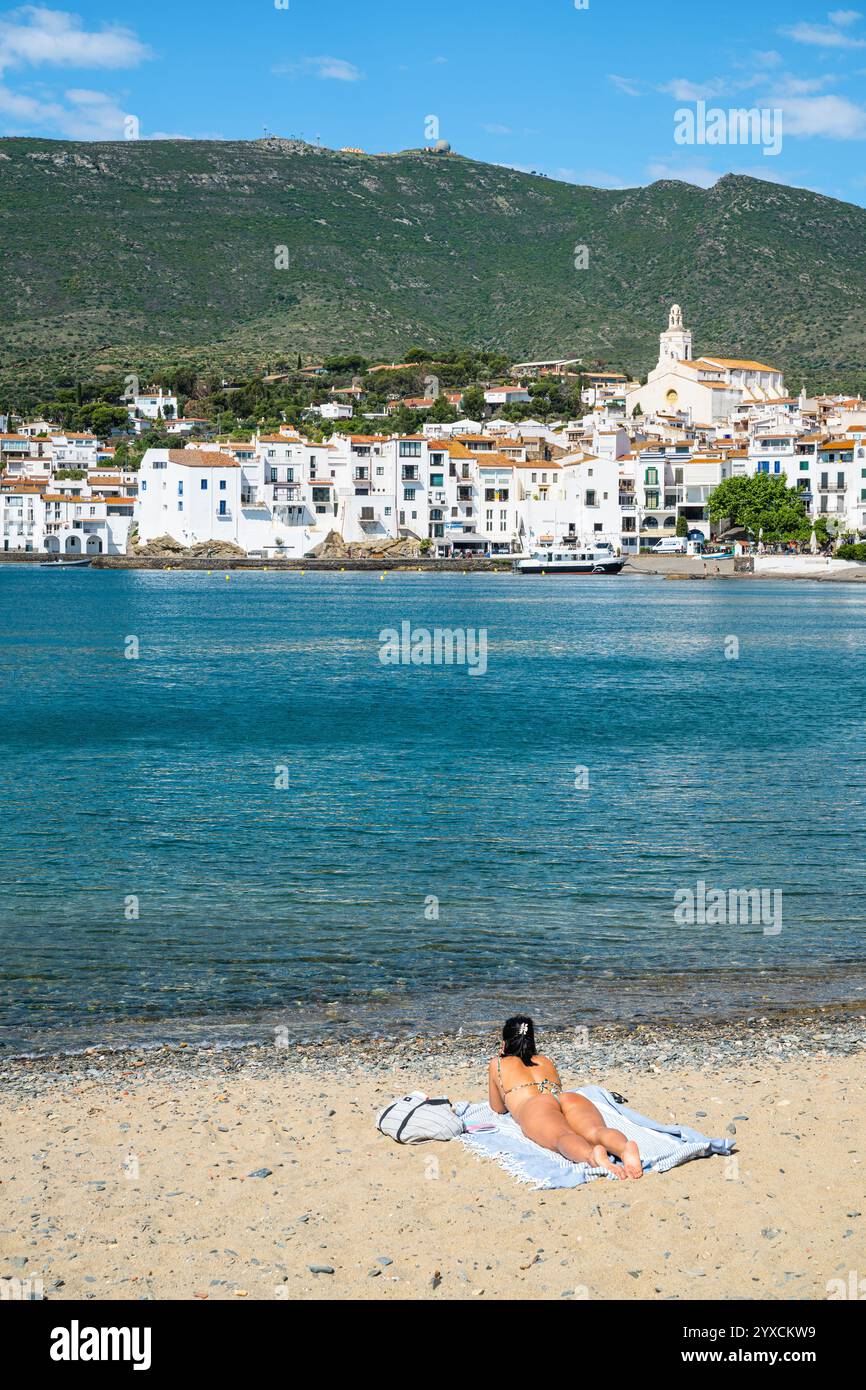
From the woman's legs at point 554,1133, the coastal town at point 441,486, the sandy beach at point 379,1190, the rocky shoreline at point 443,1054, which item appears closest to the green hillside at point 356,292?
the coastal town at point 441,486

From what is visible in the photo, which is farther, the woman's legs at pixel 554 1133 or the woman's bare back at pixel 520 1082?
the woman's bare back at pixel 520 1082

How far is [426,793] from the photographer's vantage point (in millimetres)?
19734

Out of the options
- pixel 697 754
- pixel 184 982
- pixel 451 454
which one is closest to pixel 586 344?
pixel 451 454

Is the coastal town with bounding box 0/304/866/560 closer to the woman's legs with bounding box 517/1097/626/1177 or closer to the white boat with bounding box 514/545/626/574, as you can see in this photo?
the white boat with bounding box 514/545/626/574

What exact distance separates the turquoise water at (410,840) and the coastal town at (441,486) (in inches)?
2538

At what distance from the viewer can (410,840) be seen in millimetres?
16219

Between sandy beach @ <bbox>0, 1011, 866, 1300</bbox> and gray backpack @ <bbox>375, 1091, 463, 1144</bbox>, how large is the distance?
0.25 ft

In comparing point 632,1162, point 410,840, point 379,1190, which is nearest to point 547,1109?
point 632,1162

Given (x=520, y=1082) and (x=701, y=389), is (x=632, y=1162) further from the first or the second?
(x=701, y=389)

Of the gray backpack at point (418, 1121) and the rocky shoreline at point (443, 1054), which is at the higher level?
the gray backpack at point (418, 1121)

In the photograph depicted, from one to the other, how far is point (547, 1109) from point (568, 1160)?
0.32 m

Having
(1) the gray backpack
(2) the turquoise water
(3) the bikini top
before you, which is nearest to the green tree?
(2) the turquoise water

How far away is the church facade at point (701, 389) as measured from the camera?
135000mm

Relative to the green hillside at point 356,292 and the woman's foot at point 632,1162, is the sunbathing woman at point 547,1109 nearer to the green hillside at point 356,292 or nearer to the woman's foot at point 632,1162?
the woman's foot at point 632,1162
